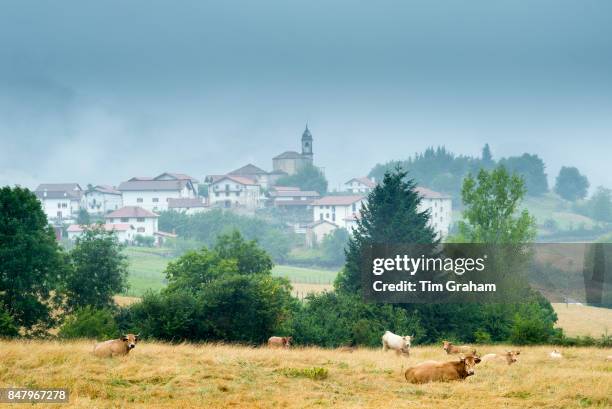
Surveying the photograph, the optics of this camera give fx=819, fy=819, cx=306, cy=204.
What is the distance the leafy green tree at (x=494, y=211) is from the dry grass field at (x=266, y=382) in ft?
159

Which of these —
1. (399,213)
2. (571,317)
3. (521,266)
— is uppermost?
(399,213)

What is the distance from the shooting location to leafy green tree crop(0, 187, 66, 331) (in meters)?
47.8

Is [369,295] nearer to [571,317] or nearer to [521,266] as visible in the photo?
[521,266]

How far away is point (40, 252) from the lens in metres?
49.0

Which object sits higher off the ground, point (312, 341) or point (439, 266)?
point (439, 266)

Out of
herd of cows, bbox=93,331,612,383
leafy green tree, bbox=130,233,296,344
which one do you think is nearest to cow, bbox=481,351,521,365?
herd of cows, bbox=93,331,612,383

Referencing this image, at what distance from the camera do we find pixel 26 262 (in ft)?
159

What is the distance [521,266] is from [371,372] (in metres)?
42.6

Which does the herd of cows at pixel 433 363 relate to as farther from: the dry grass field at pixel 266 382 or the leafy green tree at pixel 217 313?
the leafy green tree at pixel 217 313

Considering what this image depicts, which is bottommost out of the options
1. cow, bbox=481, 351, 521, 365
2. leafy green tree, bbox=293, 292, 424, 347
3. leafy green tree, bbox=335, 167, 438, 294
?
leafy green tree, bbox=293, 292, 424, 347

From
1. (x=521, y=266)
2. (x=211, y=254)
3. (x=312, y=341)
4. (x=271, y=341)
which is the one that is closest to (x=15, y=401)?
(x=271, y=341)

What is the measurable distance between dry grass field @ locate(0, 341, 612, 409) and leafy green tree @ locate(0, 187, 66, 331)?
27.2 metres

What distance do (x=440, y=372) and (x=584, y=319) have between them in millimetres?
55189

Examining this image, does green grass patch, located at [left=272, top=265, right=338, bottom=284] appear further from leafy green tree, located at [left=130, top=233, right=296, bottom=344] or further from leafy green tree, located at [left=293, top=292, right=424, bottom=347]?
leafy green tree, located at [left=130, top=233, right=296, bottom=344]
